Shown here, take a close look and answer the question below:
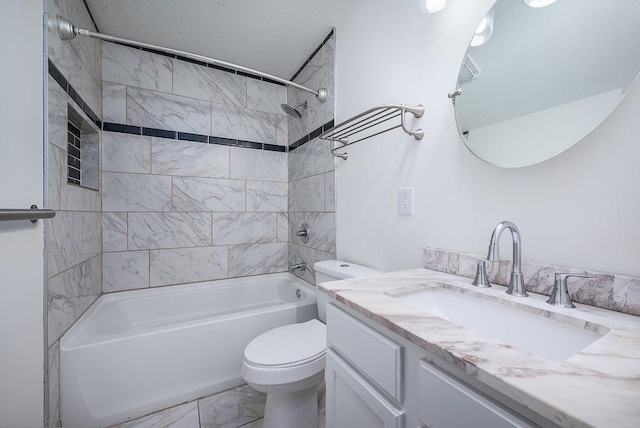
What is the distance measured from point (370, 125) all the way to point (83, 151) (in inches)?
76.6

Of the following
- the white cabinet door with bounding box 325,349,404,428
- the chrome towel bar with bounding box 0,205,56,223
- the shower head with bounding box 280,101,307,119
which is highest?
the shower head with bounding box 280,101,307,119

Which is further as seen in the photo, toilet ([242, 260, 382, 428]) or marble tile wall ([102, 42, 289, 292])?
marble tile wall ([102, 42, 289, 292])

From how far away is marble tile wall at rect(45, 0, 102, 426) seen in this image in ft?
3.54

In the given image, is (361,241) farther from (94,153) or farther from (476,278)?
(94,153)

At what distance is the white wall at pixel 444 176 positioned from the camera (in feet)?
2.03

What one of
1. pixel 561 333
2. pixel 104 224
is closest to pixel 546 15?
pixel 561 333

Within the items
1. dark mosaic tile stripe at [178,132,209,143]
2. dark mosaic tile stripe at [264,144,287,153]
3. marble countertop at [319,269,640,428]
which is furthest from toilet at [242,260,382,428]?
dark mosaic tile stripe at [178,132,209,143]

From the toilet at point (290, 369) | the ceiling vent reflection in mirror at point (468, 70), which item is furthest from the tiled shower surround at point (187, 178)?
the ceiling vent reflection in mirror at point (468, 70)

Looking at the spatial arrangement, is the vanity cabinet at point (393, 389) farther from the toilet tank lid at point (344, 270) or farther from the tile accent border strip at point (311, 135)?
the tile accent border strip at point (311, 135)

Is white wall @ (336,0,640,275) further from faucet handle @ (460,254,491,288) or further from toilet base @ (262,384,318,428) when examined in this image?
toilet base @ (262,384,318,428)

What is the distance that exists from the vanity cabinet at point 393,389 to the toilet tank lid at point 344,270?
0.51 metres

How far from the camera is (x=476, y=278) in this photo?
0.81 metres

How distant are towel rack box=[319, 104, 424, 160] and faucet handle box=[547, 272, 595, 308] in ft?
2.34

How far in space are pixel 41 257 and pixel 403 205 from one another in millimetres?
1543
